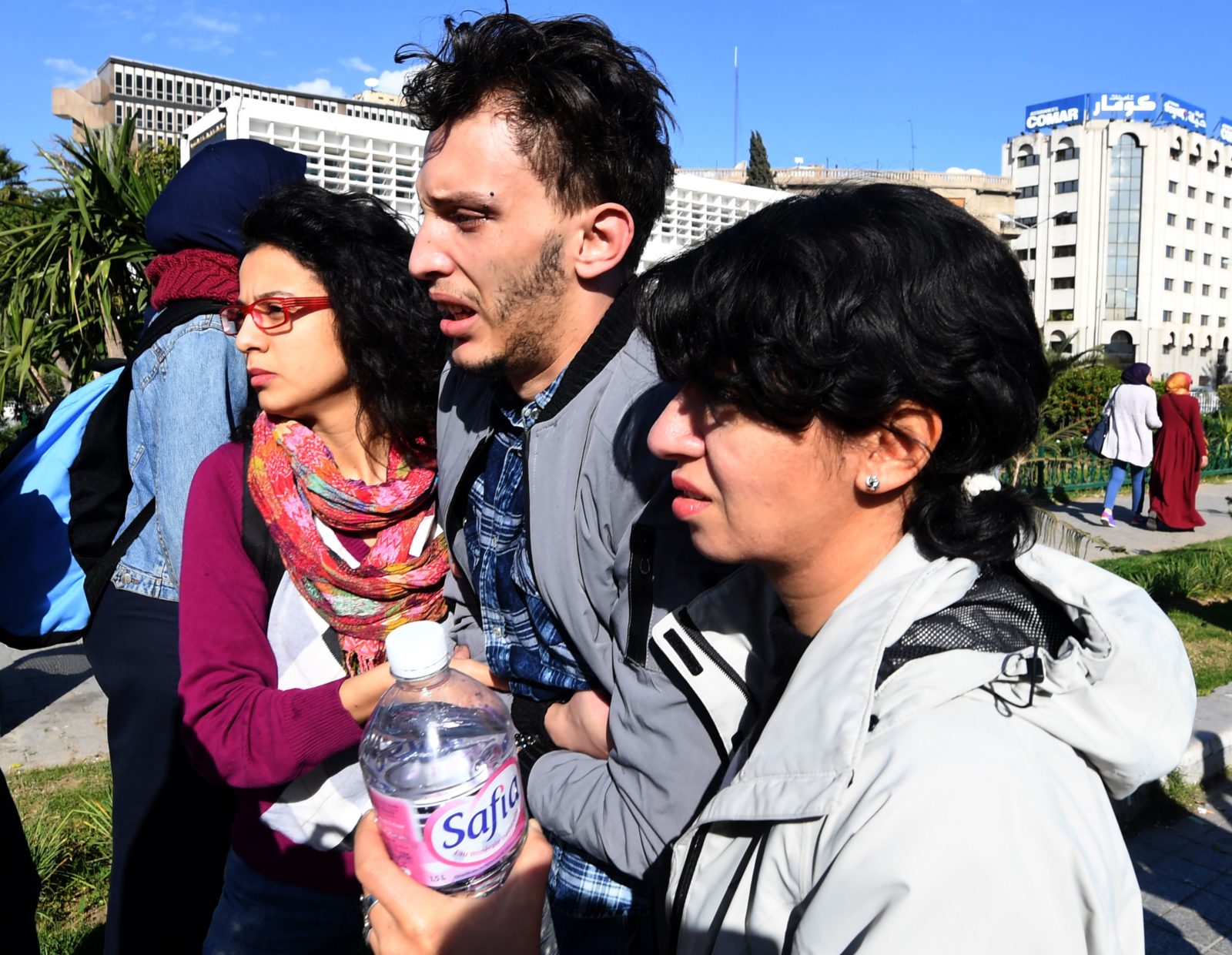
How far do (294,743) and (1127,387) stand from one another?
1238 cm

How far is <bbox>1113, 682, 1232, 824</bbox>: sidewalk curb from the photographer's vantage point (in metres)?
4.36

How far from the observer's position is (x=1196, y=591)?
7.89 meters

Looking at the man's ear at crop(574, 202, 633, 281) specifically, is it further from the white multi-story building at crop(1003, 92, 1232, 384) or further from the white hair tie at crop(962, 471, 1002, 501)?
the white multi-story building at crop(1003, 92, 1232, 384)

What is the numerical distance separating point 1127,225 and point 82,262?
98090mm

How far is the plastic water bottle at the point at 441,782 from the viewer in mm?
1259

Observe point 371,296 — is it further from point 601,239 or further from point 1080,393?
point 1080,393

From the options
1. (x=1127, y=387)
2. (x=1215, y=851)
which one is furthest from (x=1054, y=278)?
(x=1215, y=851)

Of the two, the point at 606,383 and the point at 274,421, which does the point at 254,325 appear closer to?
the point at 274,421

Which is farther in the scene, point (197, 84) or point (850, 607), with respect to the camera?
point (197, 84)

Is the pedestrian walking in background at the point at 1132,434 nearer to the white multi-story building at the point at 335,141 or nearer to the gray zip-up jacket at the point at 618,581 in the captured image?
the white multi-story building at the point at 335,141

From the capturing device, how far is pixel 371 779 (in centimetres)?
143

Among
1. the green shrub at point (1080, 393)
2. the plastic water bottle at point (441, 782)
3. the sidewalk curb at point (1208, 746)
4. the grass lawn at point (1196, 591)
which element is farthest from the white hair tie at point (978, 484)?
the green shrub at point (1080, 393)

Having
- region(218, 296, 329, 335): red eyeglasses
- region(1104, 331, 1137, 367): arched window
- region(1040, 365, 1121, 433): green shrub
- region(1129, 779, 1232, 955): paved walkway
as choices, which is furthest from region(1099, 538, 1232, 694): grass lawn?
region(1104, 331, 1137, 367): arched window

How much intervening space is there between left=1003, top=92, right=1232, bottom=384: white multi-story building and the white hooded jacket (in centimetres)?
8878
